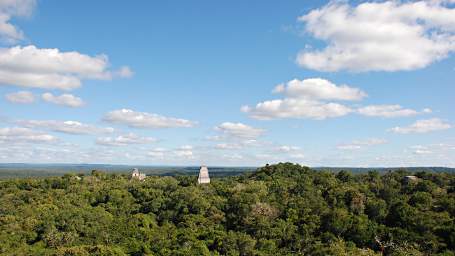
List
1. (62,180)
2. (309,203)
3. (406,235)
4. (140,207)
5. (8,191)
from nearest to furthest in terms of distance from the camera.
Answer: (406,235), (309,203), (140,207), (8,191), (62,180)

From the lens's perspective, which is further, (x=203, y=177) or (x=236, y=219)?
(x=203, y=177)

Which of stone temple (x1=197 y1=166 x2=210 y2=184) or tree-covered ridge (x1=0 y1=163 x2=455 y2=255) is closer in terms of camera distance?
tree-covered ridge (x1=0 y1=163 x2=455 y2=255)

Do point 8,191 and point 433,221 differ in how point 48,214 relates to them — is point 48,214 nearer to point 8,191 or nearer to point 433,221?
point 8,191

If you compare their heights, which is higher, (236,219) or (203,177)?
(203,177)

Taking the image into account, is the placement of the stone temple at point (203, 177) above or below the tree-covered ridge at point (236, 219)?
above

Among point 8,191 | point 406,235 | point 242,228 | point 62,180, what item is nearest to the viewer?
point 406,235

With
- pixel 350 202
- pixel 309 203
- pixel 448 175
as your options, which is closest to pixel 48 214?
pixel 309 203

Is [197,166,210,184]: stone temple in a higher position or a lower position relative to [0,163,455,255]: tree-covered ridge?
higher

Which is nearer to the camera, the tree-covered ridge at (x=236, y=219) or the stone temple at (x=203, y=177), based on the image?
the tree-covered ridge at (x=236, y=219)
